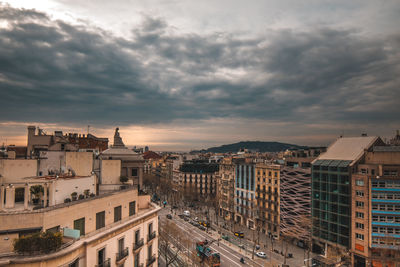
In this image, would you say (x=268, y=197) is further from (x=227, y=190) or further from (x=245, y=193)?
(x=227, y=190)

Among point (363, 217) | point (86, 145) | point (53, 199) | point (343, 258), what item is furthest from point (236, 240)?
point (53, 199)

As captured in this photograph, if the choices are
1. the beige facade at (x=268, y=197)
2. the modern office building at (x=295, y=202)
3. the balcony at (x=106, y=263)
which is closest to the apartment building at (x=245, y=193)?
the beige facade at (x=268, y=197)

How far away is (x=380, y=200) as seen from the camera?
54219 millimetres

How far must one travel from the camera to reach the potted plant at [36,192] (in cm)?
2064

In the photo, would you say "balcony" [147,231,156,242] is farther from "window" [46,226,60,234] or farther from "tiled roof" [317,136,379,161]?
"tiled roof" [317,136,379,161]

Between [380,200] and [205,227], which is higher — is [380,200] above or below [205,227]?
above

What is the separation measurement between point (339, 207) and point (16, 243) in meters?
60.1

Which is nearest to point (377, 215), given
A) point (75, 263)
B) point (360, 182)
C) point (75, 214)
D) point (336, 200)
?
point (360, 182)

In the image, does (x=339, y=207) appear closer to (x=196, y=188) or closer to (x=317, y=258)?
(x=317, y=258)

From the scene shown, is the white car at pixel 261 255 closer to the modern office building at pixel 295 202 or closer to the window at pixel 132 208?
the modern office building at pixel 295 202

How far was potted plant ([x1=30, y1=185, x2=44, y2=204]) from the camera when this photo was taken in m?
20.6

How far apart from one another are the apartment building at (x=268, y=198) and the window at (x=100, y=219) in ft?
203

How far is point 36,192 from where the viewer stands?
20.7m

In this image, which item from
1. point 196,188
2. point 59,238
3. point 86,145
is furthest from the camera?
point 196,188
